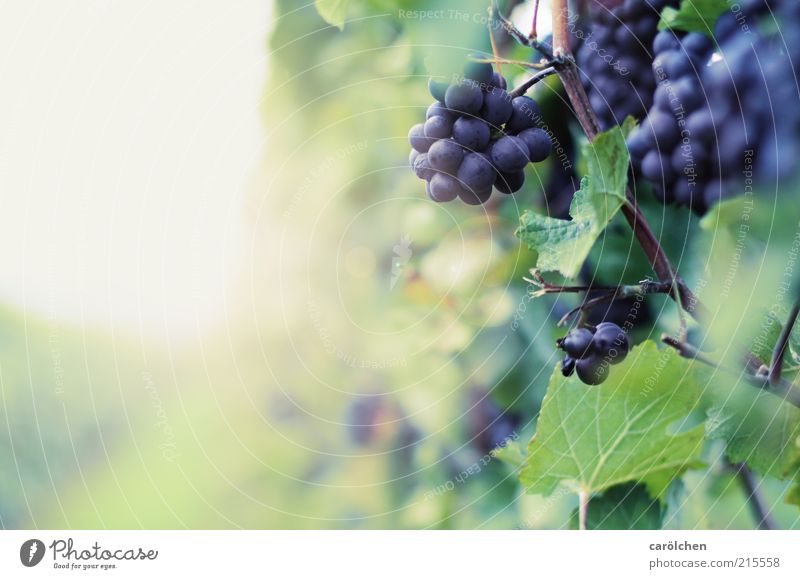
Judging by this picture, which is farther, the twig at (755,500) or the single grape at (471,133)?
the twig at (755,500)

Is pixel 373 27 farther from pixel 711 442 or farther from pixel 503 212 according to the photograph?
pixel 711 442

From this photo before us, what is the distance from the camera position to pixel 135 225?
0.51 meters

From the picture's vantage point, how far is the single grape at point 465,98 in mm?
411

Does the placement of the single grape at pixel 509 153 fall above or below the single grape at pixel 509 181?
above

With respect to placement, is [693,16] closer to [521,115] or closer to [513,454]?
[521,115]

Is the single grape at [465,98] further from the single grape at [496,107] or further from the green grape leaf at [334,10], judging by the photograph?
the green grape leaf at [334,10]

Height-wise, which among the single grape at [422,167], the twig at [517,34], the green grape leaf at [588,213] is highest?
the twig at [517,34]

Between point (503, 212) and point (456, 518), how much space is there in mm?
213

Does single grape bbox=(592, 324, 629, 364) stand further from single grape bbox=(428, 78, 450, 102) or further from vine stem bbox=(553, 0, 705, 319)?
single grape bbox=(428, 78, 450, 102)

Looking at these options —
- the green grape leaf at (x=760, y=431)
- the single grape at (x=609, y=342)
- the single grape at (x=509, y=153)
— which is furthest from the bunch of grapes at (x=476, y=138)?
the green grape leaf at (x=760, y=431)

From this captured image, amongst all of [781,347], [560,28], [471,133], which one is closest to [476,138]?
[471,133]

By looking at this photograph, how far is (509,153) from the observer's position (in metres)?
0.42

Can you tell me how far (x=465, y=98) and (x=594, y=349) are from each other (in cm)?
16
